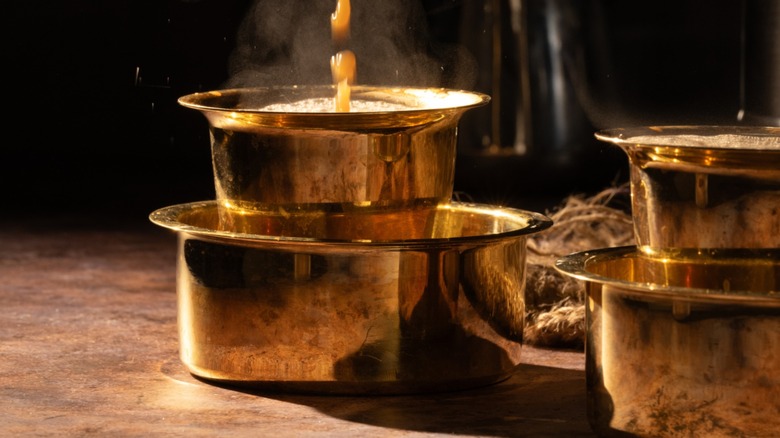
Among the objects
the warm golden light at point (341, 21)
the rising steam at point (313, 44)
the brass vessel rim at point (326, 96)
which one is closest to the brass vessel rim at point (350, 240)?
the brass vessel rim at point (326, 96)

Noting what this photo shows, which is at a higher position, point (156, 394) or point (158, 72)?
point (158, 72)

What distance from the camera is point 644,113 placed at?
396 centimetres

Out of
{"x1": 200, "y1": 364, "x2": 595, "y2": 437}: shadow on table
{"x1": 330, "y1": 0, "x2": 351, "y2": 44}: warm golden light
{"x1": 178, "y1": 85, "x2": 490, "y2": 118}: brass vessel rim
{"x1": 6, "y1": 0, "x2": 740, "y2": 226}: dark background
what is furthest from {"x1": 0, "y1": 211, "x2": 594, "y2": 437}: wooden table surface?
{"x1": 6, "y1": 0, "x2": 740, "y2": 226}: dark background

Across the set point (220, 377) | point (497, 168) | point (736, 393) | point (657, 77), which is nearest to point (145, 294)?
point (220, 377)

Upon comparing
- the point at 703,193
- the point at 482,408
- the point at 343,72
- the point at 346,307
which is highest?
the point at 343,72

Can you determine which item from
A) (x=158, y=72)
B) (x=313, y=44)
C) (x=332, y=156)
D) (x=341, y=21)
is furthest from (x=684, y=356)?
(x=158, y=72)

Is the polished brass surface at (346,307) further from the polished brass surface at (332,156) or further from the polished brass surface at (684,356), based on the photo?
the polished brass surface at (684,356)

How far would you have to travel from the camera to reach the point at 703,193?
4.94 ft

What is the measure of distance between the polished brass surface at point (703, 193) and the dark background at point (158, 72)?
7.27 ft

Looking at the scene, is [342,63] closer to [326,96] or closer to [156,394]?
[326,96]

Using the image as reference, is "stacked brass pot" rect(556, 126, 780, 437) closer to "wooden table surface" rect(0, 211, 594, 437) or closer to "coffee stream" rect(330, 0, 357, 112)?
"wooden table surface" rect(0, 211, 594, 437)

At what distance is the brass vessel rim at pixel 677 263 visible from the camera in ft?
4.55

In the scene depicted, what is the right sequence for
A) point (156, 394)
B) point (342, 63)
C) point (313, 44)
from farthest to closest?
point (313, 44) < point (342, 63) < point (156, 394)

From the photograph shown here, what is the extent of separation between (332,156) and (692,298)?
1.77 feet
